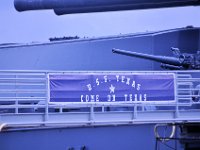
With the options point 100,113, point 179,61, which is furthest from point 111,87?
point 179,61

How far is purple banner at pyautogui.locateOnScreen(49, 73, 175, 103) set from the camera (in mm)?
10578

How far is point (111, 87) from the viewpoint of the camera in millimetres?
10844

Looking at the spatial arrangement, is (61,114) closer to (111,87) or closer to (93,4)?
(111,87)

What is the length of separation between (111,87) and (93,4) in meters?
7.90

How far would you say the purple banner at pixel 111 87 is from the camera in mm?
10578

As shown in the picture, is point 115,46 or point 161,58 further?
point 115,46

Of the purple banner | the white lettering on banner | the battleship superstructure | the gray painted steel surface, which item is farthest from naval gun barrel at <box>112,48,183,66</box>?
the white lettering on banner

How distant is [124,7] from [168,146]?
8.42 m

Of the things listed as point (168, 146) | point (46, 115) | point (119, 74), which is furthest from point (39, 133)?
point (168, 146)

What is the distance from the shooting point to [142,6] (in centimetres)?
1848

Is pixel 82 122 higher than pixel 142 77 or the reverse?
the reverse

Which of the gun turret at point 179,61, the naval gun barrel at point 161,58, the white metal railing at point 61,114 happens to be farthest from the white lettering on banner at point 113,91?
the naval gun barrel at point 161,58

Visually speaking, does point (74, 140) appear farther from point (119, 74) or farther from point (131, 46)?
point (131, 46)

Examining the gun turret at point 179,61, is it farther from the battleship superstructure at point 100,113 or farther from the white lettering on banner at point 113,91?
the white lettering on banner at point 113,91
